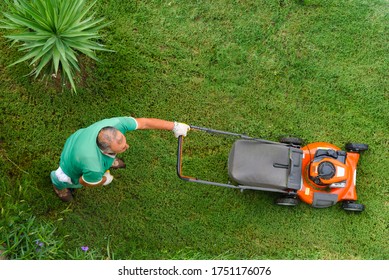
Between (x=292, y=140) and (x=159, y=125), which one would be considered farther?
(x=292, y=140)

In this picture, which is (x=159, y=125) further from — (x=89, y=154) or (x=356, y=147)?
(x=356, y=147)

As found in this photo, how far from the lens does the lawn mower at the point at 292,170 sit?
5121mm

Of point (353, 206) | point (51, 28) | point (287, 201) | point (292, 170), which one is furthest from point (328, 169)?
point (51, 28)

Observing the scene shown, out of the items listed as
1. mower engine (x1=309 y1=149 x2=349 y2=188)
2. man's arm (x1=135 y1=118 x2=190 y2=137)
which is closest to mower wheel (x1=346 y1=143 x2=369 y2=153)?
mower engine (x1=309 y1=149 x2=349 y2=188)

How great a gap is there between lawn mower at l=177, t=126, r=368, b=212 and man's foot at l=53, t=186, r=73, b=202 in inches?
48.5

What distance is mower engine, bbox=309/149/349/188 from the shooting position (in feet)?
16.6

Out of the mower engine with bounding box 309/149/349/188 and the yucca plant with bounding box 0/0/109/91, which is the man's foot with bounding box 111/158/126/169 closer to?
the yucca plant with bounding box 0/0/109/91

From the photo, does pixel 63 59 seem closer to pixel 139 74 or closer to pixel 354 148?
pixel 139 74

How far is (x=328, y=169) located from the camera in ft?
16.5

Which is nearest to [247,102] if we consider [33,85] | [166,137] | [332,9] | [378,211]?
[166,137]

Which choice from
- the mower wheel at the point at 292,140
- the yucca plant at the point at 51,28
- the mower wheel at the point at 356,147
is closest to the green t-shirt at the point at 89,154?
the yucca plant at the point at 51,28

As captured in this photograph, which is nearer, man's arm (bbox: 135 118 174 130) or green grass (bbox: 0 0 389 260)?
man's arm (bbox: 135 118 174 130)

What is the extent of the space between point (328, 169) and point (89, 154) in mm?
2371

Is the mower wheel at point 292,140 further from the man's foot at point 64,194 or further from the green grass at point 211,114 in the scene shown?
the man's foot at point 64,194
